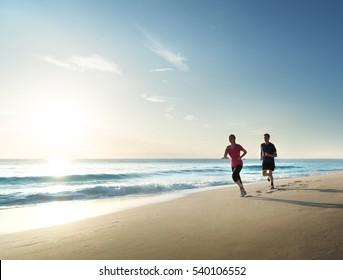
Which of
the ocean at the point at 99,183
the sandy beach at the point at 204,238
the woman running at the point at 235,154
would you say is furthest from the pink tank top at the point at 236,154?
the ocean at the point at 99,183

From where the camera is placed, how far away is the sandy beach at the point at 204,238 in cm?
361

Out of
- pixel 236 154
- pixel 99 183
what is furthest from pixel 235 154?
pixel 99 183

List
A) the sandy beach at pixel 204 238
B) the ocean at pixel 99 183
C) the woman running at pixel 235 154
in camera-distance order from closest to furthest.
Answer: the sandy beach at pixel 204 238, the woman running at pixel 235 154, the ocean at pixel 99 183

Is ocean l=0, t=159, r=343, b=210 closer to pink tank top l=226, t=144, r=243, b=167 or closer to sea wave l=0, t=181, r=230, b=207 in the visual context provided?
sea wave l=0, t=181, r=230, b=207

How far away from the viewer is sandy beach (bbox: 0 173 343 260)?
11.8 feet

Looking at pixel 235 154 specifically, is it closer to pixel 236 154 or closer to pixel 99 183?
pixel 236 154

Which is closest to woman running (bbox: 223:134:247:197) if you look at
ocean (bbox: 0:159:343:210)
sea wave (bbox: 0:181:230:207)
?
ocean (bbox: 0:159:343:210)

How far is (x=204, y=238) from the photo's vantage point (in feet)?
14.4

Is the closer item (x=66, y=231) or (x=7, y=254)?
(x=7, y=254)

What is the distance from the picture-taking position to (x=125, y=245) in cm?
→ 438

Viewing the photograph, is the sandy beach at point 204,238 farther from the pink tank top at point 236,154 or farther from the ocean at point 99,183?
the ocean at point 99,183
